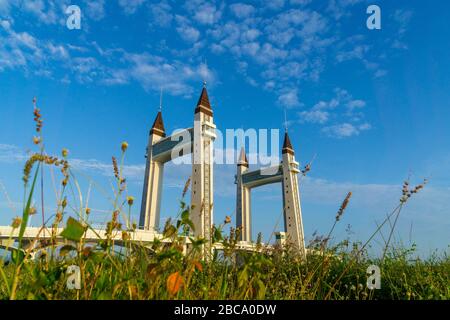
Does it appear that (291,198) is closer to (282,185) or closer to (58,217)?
(282,185)

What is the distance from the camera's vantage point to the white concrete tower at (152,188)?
30.0 metres

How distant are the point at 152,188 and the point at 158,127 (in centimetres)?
797

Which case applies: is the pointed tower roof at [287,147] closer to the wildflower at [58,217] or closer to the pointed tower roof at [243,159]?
the pointed tower roof at [243,159]

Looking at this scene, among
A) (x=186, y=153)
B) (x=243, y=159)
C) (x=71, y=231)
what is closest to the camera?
(x=71, y=231)

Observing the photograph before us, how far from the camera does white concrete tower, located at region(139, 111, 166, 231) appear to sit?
29969mm

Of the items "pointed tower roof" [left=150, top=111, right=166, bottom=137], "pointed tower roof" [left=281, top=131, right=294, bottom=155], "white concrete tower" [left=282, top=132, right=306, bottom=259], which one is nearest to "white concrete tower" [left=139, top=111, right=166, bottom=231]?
"pointed tower roof" [left=150, top=111, right=166, bottom=137]

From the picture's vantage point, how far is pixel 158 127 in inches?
1378

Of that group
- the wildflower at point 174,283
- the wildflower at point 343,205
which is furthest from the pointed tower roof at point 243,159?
the wildflower at point 174,283

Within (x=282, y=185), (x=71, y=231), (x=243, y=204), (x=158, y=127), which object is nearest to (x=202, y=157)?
(x=158, y=127)
